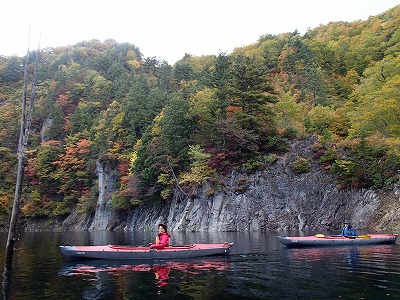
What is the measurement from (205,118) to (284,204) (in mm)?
15180

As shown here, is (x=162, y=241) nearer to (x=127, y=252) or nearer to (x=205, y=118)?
(x=127, y=252)

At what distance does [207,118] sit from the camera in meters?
→ 46.9

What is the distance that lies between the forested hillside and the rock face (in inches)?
43.6

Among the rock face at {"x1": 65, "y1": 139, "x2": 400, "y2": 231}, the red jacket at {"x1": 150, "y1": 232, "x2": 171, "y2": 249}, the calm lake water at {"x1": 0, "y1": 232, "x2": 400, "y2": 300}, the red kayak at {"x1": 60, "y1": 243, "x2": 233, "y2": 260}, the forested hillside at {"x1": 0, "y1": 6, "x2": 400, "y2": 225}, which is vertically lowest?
the calm lake water at {"x1": 0, "y1": 232, "x2": 400, "y2": 300}

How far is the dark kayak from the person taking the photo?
22.1m

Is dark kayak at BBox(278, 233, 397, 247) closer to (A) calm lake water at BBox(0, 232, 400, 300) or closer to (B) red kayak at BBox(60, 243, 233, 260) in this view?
(A) calm lake water at BBox(0, 232, 400, 300)

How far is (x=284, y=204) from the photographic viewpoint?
38594mm

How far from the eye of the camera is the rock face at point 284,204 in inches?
1335

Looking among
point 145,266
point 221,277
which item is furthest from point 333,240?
point 145,266

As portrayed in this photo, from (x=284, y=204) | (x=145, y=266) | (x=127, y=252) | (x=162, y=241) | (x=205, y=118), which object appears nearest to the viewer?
(x=145, y=266)

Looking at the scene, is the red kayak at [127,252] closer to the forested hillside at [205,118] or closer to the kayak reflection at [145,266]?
the kayak reflection at [145,266]

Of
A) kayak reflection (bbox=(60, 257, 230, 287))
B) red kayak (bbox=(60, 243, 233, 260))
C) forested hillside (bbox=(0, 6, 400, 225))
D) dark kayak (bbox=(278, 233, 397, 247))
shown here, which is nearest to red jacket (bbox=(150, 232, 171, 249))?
red kayak (bbox=(60, 243, 233, 260))

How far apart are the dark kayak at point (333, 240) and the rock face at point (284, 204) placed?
33.1ft

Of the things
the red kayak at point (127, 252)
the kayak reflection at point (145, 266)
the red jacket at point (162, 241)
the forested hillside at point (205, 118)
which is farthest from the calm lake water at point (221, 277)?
A: the forested hillside at point (205, 118)
